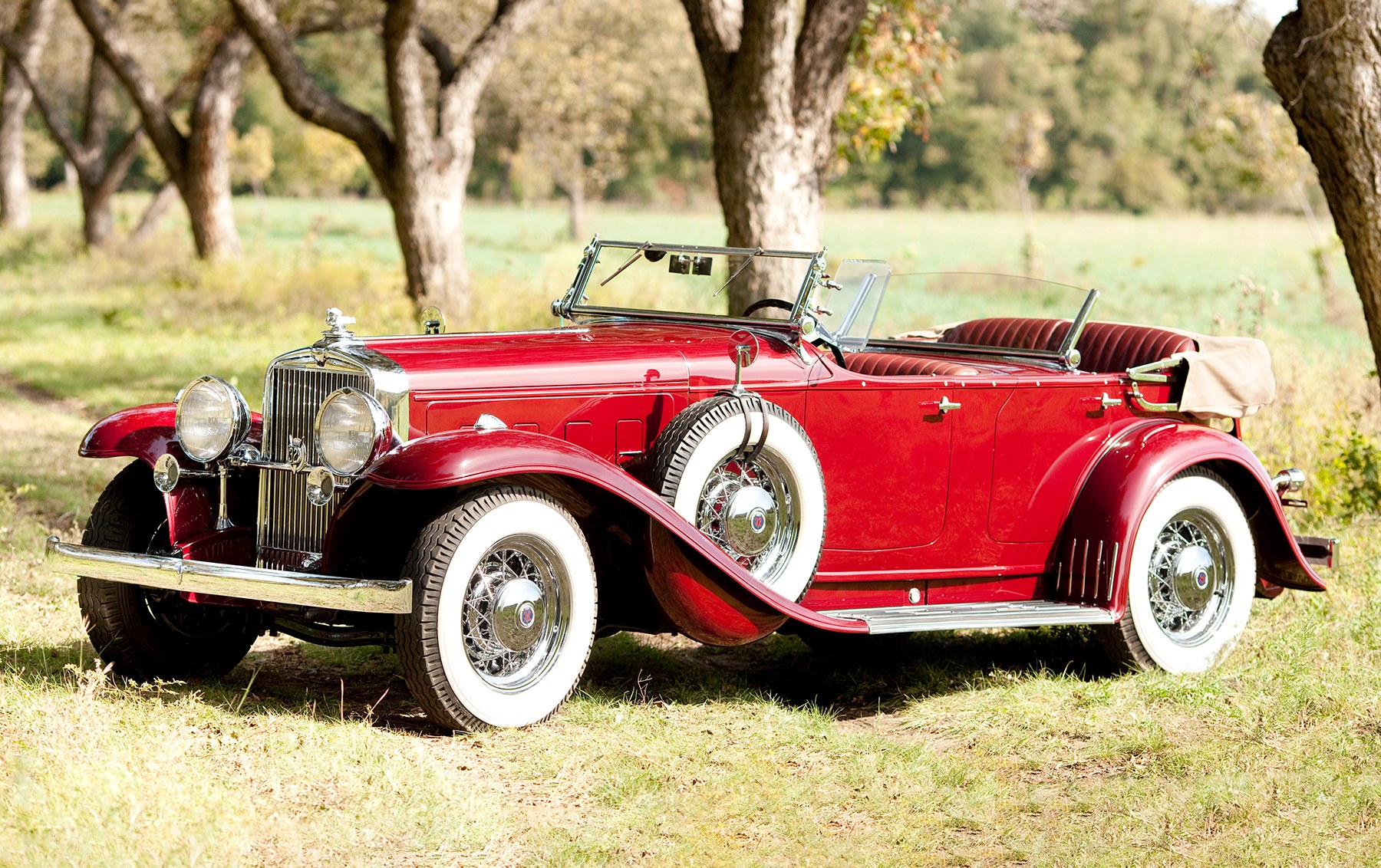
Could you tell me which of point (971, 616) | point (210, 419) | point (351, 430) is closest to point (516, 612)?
point (351, 430)

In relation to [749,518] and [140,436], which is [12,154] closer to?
[140,436]

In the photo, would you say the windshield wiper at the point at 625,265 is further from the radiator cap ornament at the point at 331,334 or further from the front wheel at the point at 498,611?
the front wheel at the point at 498,611

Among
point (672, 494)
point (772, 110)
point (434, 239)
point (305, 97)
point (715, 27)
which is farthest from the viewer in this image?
point (434, 239)

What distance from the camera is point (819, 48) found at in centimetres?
923

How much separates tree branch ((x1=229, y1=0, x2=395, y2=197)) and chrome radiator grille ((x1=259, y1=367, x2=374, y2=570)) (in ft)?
29.9

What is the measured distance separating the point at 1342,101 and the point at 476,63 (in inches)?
367

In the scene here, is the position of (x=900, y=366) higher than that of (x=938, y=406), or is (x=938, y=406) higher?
(x=900, y=366)

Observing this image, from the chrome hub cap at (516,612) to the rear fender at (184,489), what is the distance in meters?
0.97

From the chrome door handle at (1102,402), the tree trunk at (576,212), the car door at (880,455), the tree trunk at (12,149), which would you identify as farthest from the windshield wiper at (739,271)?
the tree trunk at (576,212)

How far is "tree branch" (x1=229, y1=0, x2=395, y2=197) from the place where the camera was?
13172 millimetres

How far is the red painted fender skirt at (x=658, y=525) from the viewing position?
4.15 meters

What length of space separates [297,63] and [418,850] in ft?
36.8

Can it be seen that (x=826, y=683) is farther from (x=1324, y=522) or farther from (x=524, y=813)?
(x=1324, y=522)

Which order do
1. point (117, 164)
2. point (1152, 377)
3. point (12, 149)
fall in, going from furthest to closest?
point (12, 149), point (117, 164), point (1152, 377)
